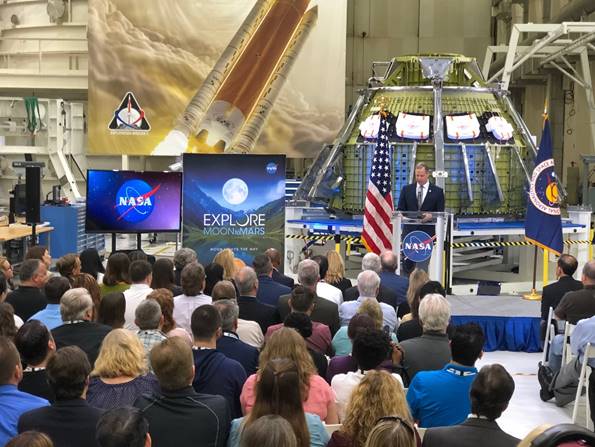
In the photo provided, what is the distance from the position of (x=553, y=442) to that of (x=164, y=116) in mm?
23935

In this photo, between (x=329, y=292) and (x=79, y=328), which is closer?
(x=79, y=328)

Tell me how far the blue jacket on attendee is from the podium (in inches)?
333

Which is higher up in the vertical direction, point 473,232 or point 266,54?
point 266,54

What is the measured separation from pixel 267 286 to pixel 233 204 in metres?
3.53

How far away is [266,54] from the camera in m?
25.7

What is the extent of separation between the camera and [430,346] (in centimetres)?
665

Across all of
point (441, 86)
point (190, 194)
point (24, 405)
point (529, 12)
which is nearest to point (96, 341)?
point (24, 405)

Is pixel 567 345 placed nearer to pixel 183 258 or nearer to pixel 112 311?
pixel 183 258

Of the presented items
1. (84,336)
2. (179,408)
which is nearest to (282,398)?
(179,408)

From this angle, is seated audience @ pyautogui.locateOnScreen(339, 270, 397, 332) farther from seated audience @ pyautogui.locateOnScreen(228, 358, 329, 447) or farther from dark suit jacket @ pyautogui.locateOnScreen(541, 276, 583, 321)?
seated audience @ pyautogui.locateOnScreen(228, 358, 329, 447)

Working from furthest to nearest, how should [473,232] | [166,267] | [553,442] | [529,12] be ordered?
[529,12] → [473,232] → [166,267] → [553,442]

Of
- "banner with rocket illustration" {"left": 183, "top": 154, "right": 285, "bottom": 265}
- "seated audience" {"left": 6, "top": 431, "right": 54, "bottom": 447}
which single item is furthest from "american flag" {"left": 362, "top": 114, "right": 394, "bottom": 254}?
"seated audience" {"left": 6, "top": 431, "right": 54, "bottom": 447}

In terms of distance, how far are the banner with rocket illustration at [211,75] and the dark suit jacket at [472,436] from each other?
69.4 feet

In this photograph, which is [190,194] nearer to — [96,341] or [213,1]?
[96,341]
